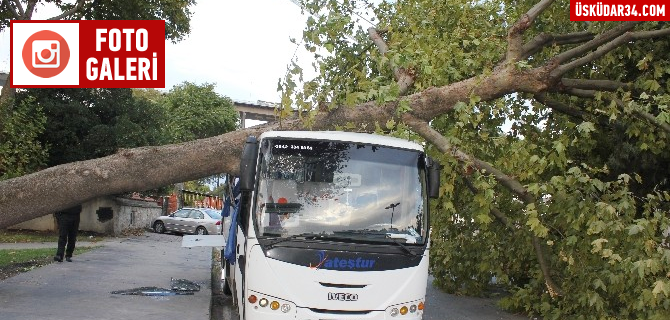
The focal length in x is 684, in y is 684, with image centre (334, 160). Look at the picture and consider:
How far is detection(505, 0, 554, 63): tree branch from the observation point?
11.9 m

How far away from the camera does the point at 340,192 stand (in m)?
7.79

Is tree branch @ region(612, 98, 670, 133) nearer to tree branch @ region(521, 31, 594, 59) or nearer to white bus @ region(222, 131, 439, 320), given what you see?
tree branch @ region(521, 31, 594, 59)

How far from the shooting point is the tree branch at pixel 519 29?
11852 mm

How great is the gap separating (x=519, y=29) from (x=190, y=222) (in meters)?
23.8

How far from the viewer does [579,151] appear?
13719mm

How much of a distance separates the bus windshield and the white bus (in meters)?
0.01

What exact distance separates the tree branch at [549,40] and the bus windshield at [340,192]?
5.24 meters

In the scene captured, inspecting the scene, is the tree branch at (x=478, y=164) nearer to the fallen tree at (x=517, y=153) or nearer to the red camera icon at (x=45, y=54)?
the fallen tree at (x=517, y=153)

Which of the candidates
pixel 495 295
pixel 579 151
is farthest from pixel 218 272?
pixel 579 151

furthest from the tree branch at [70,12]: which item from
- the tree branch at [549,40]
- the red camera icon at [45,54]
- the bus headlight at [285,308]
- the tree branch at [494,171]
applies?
the bus headlight at [285,308]

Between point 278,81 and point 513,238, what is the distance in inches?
212

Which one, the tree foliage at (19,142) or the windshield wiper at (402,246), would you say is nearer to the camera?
the windshield wiper at (402,246)

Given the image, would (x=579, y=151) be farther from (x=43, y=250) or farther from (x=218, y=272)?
(x=43, y=250)

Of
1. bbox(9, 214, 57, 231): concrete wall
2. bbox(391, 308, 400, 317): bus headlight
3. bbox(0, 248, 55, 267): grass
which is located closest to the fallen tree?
bbox(391, 308, 400, 317): bus headlight
